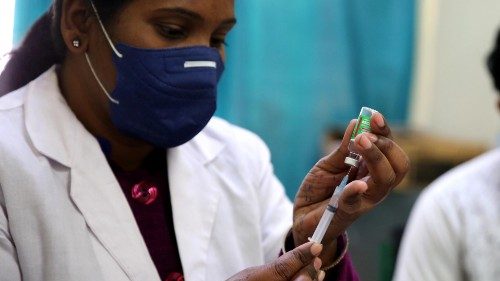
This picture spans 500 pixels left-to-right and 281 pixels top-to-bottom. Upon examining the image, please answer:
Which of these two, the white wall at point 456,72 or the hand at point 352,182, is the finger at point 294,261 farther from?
the white wall at point 456,72

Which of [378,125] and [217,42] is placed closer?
[378,125]

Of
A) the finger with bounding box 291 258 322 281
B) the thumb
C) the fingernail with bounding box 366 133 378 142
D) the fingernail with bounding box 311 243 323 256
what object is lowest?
the finger with bounding box 291 258 322 281

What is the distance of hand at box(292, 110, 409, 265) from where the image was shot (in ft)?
3.50

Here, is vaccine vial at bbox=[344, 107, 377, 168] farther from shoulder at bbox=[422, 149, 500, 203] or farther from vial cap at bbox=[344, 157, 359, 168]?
shoulder at bbox=[422, 149, 500, 203]

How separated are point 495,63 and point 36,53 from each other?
1234 mm

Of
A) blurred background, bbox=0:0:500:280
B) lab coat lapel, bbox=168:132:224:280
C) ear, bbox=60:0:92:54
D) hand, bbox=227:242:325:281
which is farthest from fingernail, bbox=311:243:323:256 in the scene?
blurred background, bbox=0:0:500:280

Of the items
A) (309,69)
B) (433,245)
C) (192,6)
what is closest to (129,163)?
(192,6)

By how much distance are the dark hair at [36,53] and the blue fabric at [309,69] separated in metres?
1.32

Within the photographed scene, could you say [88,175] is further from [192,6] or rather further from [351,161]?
[351,161]

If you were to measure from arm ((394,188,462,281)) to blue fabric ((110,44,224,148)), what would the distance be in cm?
83

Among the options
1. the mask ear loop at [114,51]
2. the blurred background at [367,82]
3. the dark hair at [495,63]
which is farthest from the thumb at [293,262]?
the blurred background at [367,82]

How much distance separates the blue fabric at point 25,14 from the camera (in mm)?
1271

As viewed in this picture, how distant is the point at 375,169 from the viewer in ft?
3.54

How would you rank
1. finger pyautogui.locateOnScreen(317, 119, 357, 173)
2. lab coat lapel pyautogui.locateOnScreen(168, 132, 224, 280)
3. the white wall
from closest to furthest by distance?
finger pyautogui.locateOnScreen(317, 119, 357, 173) < lab coat lapel pyautogui.locateOnScreen(168, 132, 224, 280) < the white wall
